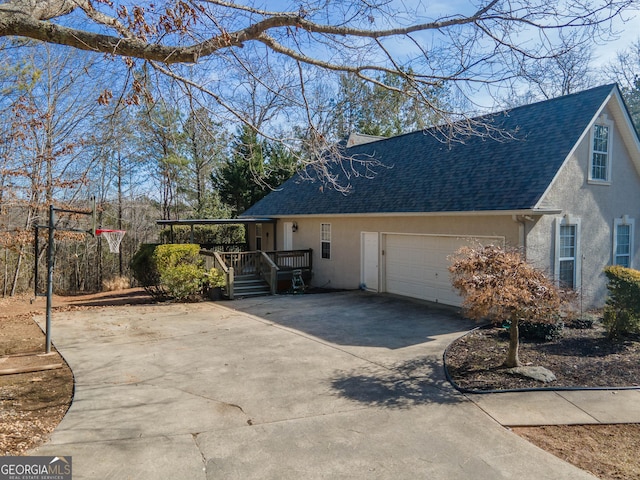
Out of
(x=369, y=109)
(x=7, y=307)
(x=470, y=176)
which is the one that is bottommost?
(x=7, y=307)

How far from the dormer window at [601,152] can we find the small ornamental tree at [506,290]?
6.43 metres

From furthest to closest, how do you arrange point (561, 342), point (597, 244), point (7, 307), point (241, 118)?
point (7, 307) < point (597, 244) < point (561, 342) < point (241, 118)

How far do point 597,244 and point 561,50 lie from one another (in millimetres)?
7457

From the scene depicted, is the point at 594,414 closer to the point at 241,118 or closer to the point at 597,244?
the point at 241,118

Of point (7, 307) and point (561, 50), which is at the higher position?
point (561, 50)

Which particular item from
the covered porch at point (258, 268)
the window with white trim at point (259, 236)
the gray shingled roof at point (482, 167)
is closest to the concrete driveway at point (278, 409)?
the gray shingled roof at point (482, 167)

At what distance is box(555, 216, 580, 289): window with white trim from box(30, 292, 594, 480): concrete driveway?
3.29 m

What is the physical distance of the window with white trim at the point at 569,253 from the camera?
10.8m

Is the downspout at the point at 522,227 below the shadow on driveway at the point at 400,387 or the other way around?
the other way around

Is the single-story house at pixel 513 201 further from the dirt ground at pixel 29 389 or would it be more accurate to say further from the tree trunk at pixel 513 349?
the dirt ground at pixel 29 389

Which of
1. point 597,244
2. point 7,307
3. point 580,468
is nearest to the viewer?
point 580,468

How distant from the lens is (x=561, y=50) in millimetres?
6203

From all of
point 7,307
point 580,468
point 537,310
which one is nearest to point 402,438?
point 580,468

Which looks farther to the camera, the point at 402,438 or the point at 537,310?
the point at 537,310
